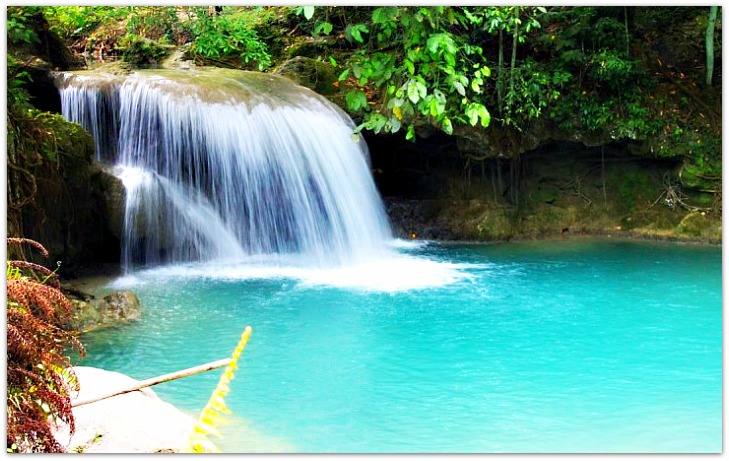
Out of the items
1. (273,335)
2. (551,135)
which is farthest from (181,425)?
(551,135)

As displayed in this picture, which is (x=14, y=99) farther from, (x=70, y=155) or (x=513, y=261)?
(x=513, y=261)

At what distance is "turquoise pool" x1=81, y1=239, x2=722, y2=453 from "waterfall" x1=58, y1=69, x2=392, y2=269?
0.46 metres

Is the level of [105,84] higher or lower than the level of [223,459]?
higher

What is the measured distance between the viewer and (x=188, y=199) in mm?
8953

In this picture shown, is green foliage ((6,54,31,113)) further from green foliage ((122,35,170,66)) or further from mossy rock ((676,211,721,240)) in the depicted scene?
mossy rock ((676,211,721,240))

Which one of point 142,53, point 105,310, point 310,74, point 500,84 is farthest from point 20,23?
point 500,84

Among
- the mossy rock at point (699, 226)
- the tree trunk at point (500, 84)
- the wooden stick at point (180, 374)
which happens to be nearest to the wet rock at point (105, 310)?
the wooden stick at point (180, 374)

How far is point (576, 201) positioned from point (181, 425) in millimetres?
8287

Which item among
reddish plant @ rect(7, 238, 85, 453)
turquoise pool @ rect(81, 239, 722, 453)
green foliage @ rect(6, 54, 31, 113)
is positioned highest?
green foliage @ rect(6, 54, 31, 113)

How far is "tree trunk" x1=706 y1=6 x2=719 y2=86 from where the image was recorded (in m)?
10.3

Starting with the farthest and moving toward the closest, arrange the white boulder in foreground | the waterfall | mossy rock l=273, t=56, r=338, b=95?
mossy rock l=273, t=56, r=338, b=95 < the waterfall < the white boulder in foreground

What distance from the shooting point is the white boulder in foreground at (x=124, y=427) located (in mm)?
3428

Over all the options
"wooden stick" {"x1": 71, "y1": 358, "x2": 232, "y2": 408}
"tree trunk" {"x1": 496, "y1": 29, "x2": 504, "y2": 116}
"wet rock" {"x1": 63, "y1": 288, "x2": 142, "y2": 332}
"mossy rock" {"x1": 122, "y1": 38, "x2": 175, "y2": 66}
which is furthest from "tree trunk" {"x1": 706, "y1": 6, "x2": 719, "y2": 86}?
"wooden stick" {"x1": 71, "y1": 358, "x2": 232, "y2": 408}

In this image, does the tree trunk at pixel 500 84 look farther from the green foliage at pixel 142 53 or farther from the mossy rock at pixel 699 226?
the green foliage at pixel 142 53
